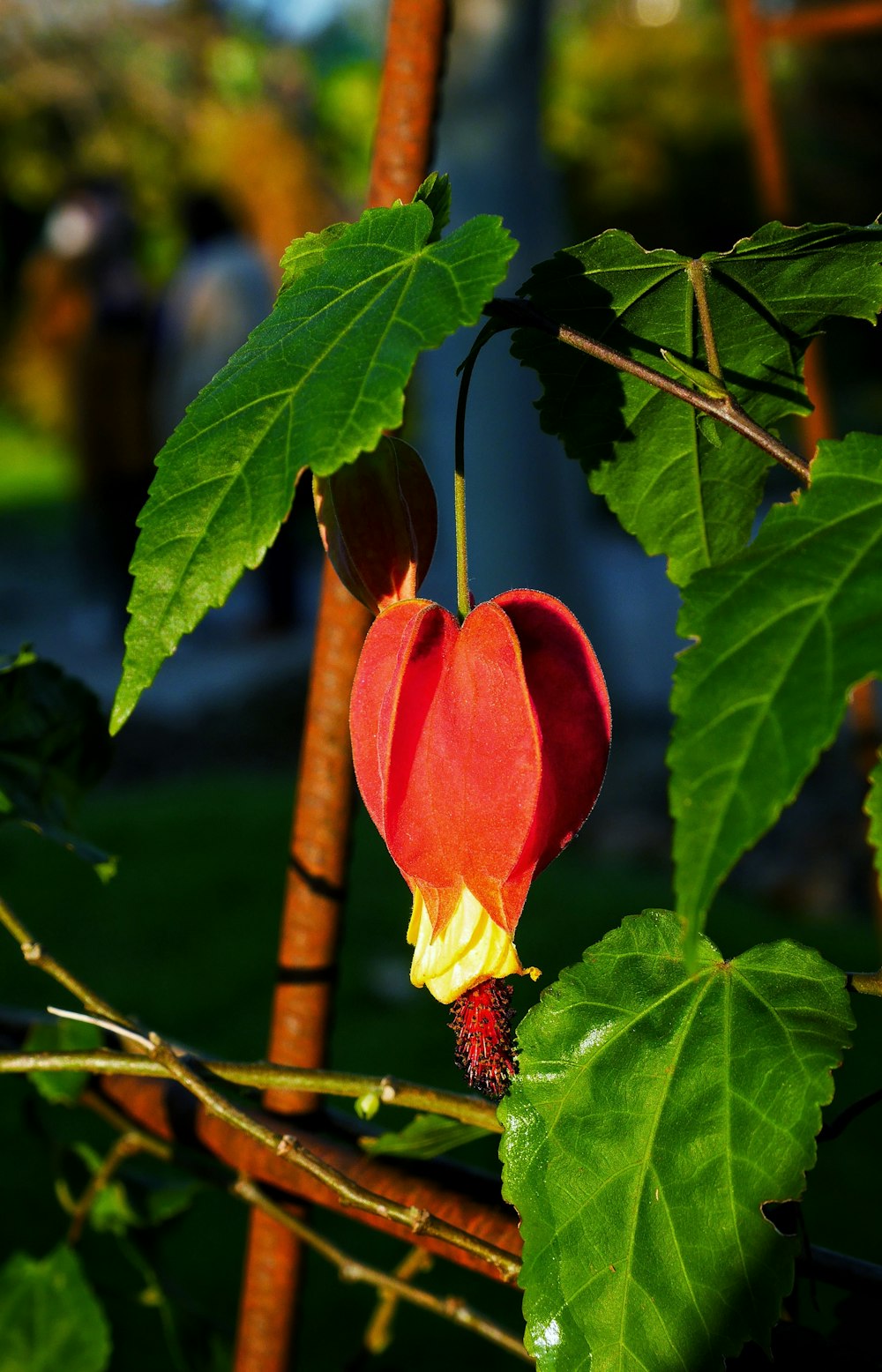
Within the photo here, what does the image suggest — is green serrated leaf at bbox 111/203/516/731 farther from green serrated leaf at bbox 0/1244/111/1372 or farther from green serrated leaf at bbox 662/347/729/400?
green serrated leaf at bbox 0/1244/111/1372

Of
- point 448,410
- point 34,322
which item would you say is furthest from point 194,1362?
point 34,322

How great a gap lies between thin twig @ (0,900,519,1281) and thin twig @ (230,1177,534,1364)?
73 millimetres

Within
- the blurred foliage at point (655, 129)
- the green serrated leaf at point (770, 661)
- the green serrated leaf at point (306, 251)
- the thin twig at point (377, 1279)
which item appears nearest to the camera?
the green serrated leaf at point (770, 661)

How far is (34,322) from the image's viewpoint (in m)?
8.55

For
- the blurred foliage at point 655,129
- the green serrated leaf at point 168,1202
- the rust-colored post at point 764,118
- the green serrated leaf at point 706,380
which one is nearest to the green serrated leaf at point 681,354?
the green serrated leaf at point 706,380

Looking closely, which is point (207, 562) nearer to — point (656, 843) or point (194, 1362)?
point (194, 1362)

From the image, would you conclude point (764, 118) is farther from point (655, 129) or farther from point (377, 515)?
point (655, 129)

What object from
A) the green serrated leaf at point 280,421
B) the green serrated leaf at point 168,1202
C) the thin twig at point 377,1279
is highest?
the green serrated leaf at point 280,421

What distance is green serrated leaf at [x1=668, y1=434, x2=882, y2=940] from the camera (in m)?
0.22

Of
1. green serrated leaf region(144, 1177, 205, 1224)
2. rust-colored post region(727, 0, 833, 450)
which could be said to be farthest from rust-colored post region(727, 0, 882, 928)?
green serrated leaf region(144, 1177, 205, 1224)

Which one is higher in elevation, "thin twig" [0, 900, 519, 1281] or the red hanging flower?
the red hanging flower

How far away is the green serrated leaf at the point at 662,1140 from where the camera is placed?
0.31 meters

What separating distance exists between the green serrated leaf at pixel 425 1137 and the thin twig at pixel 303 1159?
2 centimetres

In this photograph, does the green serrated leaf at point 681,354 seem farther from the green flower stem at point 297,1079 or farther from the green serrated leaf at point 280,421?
the green flower stem at point 297,1079
